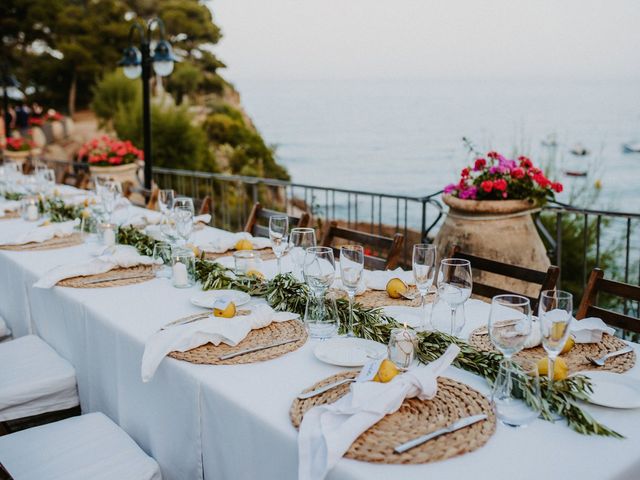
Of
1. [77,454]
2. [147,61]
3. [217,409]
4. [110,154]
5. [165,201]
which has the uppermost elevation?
[147,61]

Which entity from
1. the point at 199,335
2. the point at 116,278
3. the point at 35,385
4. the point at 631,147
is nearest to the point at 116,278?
the point at 116,278

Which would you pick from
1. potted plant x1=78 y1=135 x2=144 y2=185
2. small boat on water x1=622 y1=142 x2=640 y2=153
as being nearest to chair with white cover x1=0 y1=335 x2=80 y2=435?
potted plant x1=78 y1=135 x2=144 y2=185

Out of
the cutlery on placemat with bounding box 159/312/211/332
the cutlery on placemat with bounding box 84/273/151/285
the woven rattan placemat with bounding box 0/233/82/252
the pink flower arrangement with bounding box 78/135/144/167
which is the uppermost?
the pink flower arrangement with bounding box 78/135/144/167

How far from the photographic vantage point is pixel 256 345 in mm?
1824

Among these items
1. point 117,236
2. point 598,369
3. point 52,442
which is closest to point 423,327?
point 598,369

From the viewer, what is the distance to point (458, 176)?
4.40 meters

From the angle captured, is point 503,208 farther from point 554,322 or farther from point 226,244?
point 554,322

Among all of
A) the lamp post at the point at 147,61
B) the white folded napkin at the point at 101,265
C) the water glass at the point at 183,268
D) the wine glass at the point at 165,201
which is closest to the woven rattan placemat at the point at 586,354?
the water glass at the point at 183,268

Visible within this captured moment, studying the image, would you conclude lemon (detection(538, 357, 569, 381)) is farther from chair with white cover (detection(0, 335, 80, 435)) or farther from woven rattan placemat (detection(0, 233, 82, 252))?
woven rattan placemat (detection(0, 233, 82, 252))

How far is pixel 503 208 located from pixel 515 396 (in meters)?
2.78

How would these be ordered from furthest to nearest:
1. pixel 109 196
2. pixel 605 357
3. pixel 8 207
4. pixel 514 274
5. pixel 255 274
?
1. pixel 8 207
2. pixel 109 196
3. pixel 514 274
4. pixel 255 274
5. pixel 605 357

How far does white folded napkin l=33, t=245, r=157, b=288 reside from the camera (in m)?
2.52

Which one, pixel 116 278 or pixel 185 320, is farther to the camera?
pixel 116 278

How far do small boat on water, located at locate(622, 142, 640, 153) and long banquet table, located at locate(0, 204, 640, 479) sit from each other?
3847 cm
